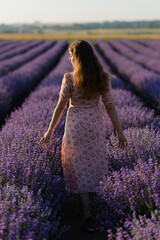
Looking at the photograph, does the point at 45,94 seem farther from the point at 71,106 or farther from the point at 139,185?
the point at 139,185

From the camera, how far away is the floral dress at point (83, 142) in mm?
2408

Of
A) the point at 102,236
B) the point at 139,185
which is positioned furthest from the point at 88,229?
the point at 139,185

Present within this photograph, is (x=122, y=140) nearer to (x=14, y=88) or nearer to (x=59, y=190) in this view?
(x=59, y=190)

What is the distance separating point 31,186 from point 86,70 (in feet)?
3.32

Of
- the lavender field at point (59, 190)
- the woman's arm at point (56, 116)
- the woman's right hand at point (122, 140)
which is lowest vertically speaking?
the lavender field at point (59, 190)

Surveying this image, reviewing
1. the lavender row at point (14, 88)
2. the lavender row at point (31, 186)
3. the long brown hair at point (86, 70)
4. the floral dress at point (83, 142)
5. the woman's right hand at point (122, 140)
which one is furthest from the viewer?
the lavender row at point (14, 88)

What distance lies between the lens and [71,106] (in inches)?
97.0

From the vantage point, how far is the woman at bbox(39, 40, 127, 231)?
2.33m

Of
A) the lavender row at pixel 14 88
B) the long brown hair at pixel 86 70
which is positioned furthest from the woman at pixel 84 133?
the lavender row at pixel 14 88

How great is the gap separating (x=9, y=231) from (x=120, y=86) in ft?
18.9

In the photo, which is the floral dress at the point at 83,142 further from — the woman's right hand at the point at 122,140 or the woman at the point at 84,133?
the woman's right hand at the point at 122,140

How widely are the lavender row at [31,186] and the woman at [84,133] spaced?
6.0 inches

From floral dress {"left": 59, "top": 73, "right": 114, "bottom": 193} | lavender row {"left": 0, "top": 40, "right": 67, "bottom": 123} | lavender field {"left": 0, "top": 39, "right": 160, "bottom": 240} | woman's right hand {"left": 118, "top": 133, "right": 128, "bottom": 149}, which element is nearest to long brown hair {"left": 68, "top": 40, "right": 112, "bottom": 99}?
floral dress {"left": 59, "top": 73, "right": 114, "bottom": 193}

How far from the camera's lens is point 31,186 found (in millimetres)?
2234
